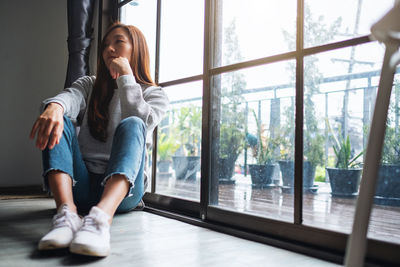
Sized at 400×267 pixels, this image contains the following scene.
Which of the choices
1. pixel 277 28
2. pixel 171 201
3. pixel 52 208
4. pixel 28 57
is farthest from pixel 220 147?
pixel 28 57

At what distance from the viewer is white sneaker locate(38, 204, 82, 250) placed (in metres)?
1.02

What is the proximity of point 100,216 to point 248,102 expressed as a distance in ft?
2.73

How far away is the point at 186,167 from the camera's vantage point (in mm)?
1974

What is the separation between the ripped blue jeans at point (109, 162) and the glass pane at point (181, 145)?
15.1 inches

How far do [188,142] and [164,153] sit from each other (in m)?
0.20

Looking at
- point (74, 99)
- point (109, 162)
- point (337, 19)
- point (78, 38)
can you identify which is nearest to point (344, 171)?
point (337, 19)

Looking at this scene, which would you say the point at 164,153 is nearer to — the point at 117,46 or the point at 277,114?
the point at 117,46

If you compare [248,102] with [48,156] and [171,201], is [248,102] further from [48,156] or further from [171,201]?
[48,156]

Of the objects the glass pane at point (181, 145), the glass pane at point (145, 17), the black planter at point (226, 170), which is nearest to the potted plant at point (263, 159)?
the black planter at point (226, 170)

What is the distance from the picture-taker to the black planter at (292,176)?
4.20ft

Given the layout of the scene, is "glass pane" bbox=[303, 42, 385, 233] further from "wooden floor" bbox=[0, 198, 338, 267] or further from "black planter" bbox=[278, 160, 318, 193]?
"wooden floor" bbox=[0, 198, 338, 267]

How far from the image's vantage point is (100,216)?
42.7 inches

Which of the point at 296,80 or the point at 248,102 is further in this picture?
the point at 248,102

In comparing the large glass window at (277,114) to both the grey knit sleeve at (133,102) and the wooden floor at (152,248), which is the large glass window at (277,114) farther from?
the grey knit sleeve at (133,102)
